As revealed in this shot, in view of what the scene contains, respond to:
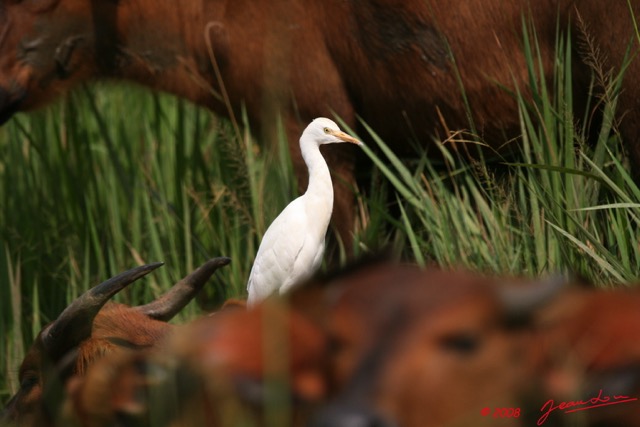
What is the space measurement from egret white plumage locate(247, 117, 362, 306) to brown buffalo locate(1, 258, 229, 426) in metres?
0.12

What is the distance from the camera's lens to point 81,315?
2.96 meters

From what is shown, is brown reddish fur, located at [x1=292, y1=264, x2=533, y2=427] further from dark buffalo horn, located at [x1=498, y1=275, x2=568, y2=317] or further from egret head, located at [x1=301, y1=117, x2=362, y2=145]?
egret head, located at [x1=301, y1=117, x2=362, y2=145]

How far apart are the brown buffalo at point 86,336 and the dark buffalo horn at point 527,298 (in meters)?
1.46

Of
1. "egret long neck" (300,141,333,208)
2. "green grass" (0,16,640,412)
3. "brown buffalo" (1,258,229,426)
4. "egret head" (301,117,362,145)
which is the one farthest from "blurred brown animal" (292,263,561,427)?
"egret head" (301,117,362,145)

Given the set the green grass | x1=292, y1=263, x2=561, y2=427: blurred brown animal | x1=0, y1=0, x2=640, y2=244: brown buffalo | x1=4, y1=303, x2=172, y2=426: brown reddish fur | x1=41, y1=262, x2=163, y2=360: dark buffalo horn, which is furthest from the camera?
x1=0, y1=0, x2=640, y2=244: brown buffalo

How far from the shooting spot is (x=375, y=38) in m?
4.03

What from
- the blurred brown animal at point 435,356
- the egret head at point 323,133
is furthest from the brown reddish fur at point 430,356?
the egret head at point 323,133

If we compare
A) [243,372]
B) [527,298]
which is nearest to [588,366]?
[527,298]

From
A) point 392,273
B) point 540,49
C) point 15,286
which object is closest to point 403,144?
point 540,49

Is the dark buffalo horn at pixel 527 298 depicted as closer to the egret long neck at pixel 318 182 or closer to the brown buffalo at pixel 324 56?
the egret long neck at pixel 318 182

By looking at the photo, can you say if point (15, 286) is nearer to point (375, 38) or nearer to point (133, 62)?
point (133, 62)

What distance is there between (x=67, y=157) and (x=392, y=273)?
3541mm

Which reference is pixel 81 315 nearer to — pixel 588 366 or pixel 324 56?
pixel 324 56

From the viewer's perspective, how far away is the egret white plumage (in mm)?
3047
